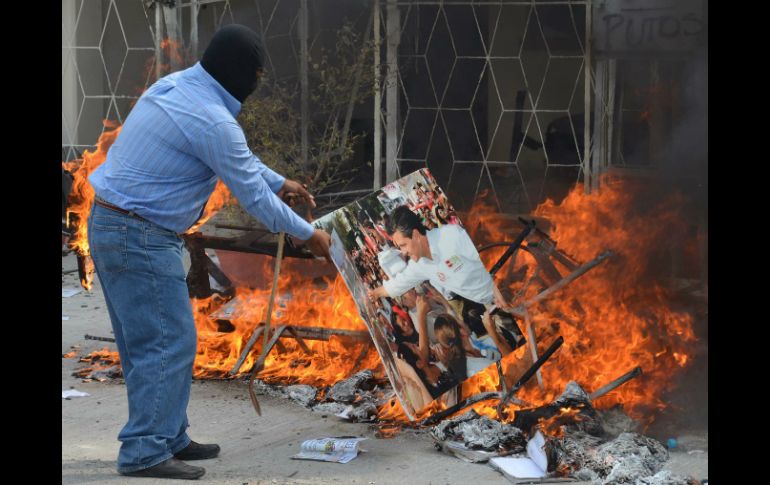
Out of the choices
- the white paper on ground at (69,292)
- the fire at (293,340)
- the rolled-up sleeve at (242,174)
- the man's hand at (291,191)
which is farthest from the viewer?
the white paper on ground at (69,292)

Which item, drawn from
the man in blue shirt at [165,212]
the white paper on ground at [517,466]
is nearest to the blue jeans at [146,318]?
the man in blue shirt at [165,212]

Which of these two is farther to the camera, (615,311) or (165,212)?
(615,311)

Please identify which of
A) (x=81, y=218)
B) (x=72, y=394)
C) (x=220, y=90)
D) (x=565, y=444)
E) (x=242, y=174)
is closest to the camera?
(x=242, y=174)

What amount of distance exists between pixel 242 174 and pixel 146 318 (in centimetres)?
78

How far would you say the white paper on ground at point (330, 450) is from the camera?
4.74 m

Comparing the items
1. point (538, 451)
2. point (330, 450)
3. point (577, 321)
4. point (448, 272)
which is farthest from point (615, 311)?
point (330, 450)

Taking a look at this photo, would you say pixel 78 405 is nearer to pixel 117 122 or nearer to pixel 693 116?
pixel 693 116

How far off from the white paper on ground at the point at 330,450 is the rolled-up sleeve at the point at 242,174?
3.43 feet

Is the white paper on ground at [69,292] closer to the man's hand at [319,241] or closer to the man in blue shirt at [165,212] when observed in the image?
the man in blue shirt at [165,212]

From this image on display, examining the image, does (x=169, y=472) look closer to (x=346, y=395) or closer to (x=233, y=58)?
(x=346, y=395)

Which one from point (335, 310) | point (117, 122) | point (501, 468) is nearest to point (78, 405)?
point (335, 310)

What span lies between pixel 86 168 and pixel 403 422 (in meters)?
3.52

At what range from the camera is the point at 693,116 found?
20.2ft

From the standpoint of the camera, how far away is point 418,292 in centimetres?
525
